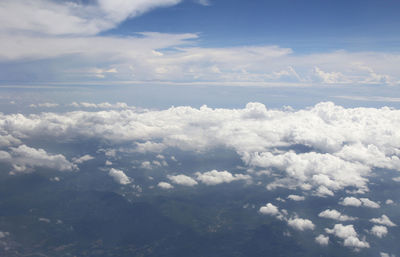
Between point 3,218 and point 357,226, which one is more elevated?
point 3,218

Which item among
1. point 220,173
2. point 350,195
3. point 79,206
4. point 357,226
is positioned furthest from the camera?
point 220,173

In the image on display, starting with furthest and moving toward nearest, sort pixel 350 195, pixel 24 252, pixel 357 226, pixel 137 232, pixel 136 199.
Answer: pixel 350 195
pixel 136 199
pixel 357 226
pixel 137 232
pixel 24 252

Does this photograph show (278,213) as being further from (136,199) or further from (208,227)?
(136,199)

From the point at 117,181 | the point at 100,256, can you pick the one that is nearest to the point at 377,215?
the point at 100,256

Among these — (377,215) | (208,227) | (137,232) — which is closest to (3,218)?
(137,232)

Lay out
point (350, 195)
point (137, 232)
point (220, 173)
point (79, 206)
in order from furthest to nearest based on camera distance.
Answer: point (220, 173)
point (350, 195)
point (79, 206)
point (137, 232)

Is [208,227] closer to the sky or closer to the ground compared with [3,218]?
closer to the ground

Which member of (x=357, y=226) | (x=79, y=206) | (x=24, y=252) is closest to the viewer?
(x=24, y=252)

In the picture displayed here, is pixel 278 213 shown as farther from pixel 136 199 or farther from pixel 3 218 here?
pixel 3 218

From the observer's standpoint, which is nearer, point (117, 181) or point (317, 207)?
point (317, 207)
